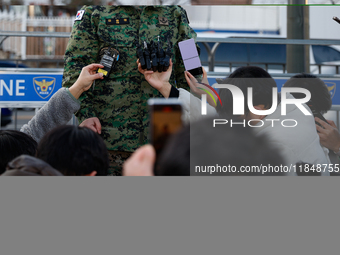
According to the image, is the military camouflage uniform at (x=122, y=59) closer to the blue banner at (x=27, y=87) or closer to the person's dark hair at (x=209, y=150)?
the person's dark hair at (x=209, y=150)

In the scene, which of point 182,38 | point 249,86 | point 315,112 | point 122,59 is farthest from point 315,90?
point 122,59

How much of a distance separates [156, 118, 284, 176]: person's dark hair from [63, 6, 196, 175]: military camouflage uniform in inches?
35.7

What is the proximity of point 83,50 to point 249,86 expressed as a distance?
3.12ft

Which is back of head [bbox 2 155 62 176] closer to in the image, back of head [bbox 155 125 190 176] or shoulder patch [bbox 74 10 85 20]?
back of head [bbox 155 125 190 176]

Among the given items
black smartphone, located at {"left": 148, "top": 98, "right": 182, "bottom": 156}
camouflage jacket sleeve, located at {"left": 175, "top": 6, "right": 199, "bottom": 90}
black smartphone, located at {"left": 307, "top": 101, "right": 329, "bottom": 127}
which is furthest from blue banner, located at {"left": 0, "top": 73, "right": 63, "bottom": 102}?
black smartphone, located at {"left": 307, "top": 101, "right": 329, "bottom": 127}

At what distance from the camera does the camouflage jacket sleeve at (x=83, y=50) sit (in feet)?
6.66

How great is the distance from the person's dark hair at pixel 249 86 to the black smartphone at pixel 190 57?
470 mm

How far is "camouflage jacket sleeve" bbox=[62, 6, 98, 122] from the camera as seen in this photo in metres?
2.03

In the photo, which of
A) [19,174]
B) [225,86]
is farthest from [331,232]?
[19,174]

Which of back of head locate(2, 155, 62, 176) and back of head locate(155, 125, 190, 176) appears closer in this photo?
back of head locate(155, 125, 190, 176)

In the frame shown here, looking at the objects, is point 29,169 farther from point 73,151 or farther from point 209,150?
point 209,150

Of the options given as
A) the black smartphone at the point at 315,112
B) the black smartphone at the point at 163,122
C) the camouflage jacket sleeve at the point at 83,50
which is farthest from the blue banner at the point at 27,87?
the black smartphone at the point at 315,112

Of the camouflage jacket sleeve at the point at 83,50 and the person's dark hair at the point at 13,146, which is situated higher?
the camouflage jacket sleeve at the point at 83,50

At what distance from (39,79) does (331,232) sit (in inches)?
104
